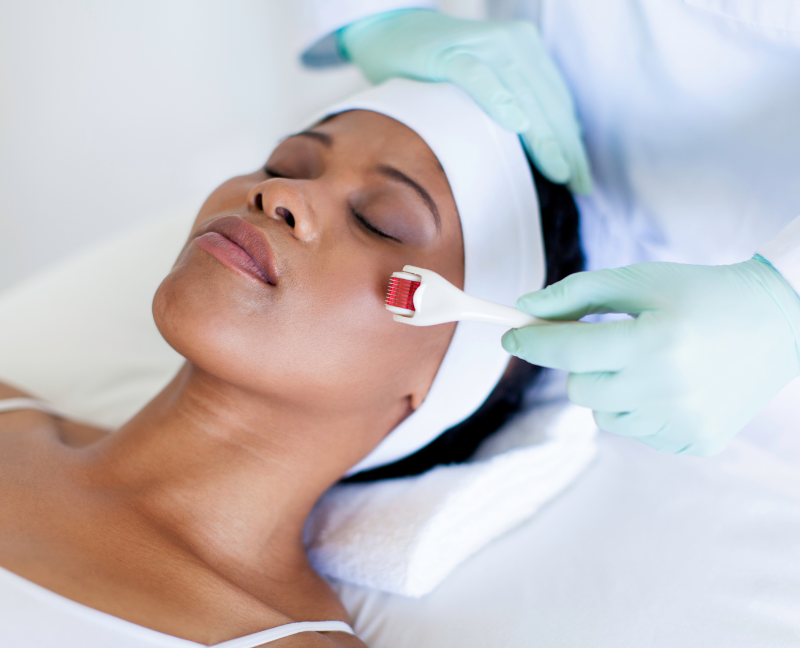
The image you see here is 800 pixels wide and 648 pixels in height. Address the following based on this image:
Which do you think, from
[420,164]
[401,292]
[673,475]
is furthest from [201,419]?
[673,475]

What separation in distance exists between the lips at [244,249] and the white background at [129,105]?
1.08 metres

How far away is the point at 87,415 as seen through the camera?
140cm

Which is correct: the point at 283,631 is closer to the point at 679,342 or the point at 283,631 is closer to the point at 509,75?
the point at 679,342

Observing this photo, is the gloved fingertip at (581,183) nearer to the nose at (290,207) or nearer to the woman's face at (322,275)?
the woman's face at (322,275)

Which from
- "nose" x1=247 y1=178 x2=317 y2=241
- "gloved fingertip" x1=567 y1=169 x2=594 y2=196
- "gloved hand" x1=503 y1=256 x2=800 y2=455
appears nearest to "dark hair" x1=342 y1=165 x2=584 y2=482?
"gloved fingertip" x1=567 y1=169 x2=594 y2=196

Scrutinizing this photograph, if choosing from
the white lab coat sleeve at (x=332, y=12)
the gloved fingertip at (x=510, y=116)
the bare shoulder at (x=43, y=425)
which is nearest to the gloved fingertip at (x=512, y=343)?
the gloved fingertip at (x=510, y=116)

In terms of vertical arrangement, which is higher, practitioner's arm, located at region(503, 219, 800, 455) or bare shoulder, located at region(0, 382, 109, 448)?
practitioner's arm, located at region(503, 219, 800, 455)

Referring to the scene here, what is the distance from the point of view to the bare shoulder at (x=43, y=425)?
44.3 inches

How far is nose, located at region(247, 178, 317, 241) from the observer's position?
855 millimetres

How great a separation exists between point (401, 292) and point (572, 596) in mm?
596

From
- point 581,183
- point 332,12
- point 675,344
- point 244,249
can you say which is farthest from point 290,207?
point 332,12

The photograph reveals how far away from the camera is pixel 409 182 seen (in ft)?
3.15

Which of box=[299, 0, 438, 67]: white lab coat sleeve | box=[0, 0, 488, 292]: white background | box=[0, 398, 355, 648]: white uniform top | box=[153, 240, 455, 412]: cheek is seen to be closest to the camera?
box=[0, 398, 355, 648]: white uniform top

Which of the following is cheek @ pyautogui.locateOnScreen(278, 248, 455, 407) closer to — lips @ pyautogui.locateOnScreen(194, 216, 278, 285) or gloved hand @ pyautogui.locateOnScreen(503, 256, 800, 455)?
lips @ pyautogui.locateOnScreen(194, 216, 278, 285)
